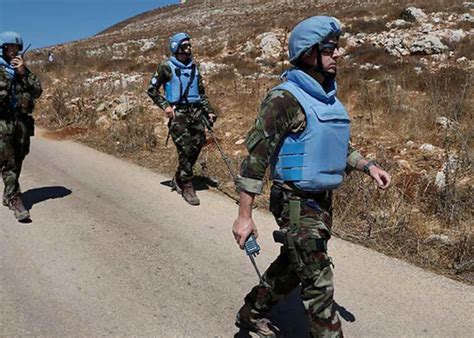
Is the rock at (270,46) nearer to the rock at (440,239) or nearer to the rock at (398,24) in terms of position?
the rock at (398,24)

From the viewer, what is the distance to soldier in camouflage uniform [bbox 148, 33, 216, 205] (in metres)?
5.57

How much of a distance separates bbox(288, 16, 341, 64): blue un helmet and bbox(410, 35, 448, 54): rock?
38.7ft

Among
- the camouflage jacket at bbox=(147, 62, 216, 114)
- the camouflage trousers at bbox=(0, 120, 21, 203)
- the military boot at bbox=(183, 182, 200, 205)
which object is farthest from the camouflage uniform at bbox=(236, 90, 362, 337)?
the camouflage trousers at bbox=(0, 120, 21, 203)

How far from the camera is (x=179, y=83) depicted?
18.3ft

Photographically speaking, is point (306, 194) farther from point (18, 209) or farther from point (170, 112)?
point (18, 209)

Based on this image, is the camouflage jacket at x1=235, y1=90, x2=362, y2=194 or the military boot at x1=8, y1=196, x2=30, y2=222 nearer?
the camouflage jacket at x1=235, y1=90, x2=362, y2=194

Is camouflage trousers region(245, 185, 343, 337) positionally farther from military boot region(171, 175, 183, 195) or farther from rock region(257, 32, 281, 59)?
rock region(257, 32, 281, 59)

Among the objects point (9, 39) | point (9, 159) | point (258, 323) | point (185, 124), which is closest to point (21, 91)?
point (9, 39)

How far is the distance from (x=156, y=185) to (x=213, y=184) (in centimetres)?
74

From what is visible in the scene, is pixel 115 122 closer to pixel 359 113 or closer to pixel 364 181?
pixel 359 113

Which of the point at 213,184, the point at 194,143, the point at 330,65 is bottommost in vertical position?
the point at 213,184

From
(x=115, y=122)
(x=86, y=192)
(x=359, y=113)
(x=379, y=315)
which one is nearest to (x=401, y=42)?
(x=359, y=113)

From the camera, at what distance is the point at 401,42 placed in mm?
14016

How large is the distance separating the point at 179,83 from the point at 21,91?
5.53 feet
